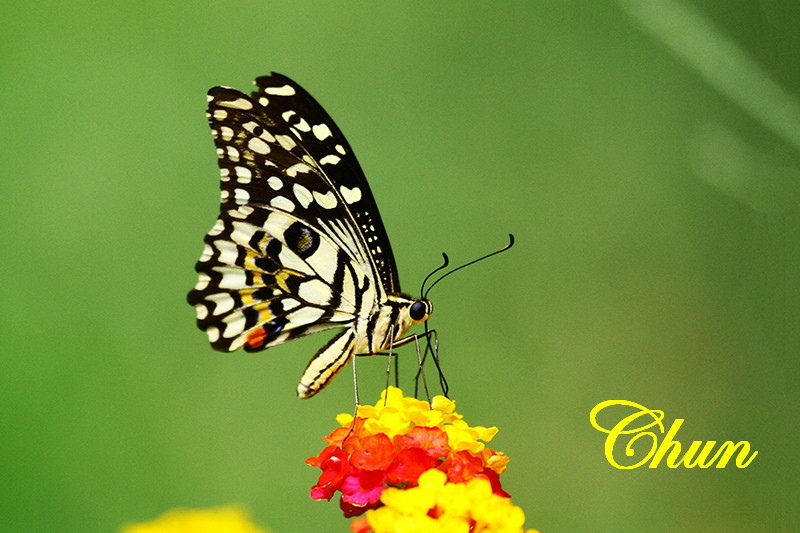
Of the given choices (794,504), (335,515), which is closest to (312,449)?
(335,515)

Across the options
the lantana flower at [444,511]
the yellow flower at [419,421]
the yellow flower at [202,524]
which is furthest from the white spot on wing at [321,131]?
the yellow flower at [202,524]

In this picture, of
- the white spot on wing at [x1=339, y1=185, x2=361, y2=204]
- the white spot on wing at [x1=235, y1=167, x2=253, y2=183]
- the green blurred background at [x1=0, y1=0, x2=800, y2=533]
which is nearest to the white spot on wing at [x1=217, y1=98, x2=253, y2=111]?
the white spot on wing at [x1=235, y1=167, x2=253, y2=183]

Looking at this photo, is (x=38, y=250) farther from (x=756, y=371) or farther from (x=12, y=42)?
(x=756, y=371)

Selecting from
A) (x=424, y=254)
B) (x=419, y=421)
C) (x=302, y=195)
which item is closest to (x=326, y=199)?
(x=302, y=195)

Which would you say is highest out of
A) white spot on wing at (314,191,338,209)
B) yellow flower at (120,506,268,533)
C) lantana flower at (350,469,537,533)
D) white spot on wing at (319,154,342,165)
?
white spot on wing at (319,154,342,165)

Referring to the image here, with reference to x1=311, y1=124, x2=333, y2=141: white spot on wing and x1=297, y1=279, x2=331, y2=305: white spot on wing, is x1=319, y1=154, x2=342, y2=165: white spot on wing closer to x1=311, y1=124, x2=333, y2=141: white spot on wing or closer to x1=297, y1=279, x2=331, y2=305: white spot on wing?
x1=311, y1=124, x2=333, y2=141: white spot on wing
